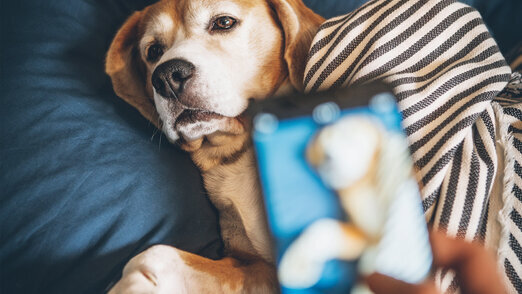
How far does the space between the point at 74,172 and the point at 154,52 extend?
1.56 ft

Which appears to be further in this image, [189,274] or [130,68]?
[130,68]

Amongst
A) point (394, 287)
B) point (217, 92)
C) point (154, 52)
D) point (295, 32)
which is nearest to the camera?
point (394, 287)

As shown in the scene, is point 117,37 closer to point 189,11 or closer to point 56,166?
point 189,11

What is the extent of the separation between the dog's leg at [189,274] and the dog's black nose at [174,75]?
0.39 metres

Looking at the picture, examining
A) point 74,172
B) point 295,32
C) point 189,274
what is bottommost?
point 189,274

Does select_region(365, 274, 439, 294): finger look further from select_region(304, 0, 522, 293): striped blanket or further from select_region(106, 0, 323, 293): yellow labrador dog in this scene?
select_region(106, 0, 323, 293): yellow labrador dog

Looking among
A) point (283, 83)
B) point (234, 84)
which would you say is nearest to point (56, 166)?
point (234, 84)

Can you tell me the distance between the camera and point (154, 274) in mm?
755

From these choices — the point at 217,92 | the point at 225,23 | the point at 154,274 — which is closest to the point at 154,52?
the point at 225,23

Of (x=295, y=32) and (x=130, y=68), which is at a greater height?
(x=295, y=32)

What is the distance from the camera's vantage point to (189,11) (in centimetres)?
102

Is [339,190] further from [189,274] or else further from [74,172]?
[74,172]

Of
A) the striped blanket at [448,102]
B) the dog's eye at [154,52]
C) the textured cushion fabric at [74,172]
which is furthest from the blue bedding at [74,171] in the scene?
the striped blanket at [448,102]

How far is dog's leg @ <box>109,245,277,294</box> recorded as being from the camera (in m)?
0.75
